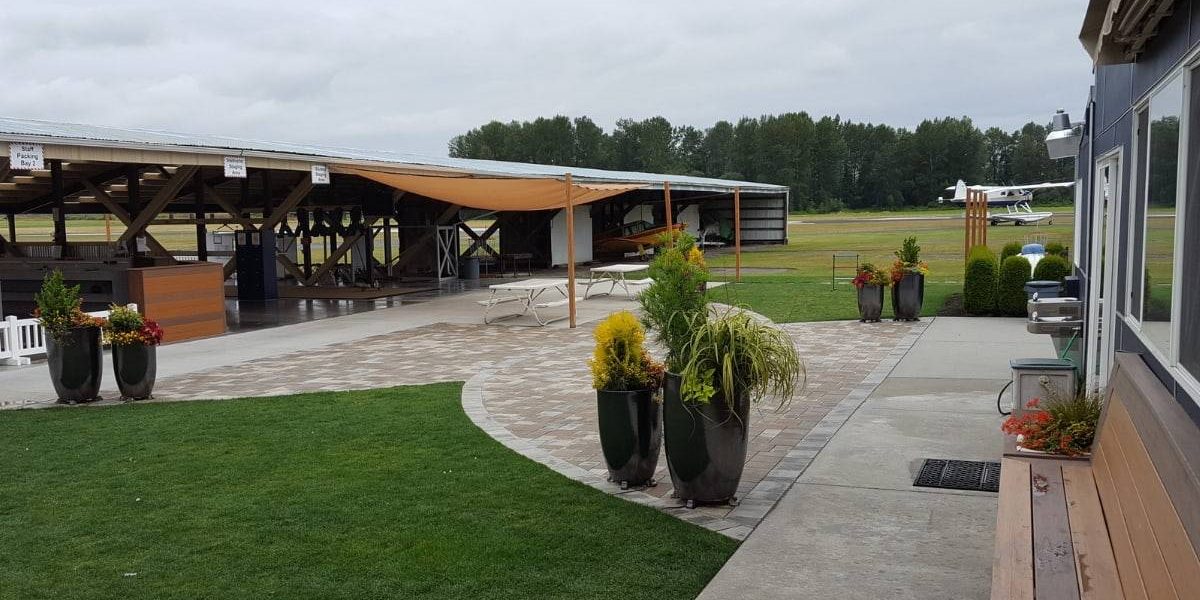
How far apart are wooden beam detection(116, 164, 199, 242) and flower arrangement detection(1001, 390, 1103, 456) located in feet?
40.8

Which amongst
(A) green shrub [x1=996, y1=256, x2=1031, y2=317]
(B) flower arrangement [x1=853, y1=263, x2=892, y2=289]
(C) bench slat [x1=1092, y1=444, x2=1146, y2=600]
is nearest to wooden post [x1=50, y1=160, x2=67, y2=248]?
(B) flower arrangement [x1=853, y1=263, x2=892, y2=289]

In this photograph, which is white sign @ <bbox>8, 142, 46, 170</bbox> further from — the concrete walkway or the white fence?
the concrete walkway

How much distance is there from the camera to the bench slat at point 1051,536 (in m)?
3.17

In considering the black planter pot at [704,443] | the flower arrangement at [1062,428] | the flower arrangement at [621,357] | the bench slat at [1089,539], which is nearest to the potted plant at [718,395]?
the black planter pot at [704,443]

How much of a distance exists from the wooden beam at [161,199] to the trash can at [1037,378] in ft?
38.6

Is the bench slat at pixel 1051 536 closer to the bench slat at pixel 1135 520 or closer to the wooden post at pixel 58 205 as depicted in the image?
the bench slat at pixel 1135 520

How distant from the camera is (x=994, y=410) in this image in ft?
25.5

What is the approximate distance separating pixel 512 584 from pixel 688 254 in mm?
2219

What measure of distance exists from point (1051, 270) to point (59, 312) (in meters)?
12.5

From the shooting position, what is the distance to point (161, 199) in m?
14.5

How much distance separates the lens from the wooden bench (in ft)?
8.39

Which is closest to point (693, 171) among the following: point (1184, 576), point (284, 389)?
point (284, 389)

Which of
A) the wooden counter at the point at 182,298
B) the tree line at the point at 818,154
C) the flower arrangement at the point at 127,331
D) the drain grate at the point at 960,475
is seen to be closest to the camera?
the drain grate at the point at 960,475

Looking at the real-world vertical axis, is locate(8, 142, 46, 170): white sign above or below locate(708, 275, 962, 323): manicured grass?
above
